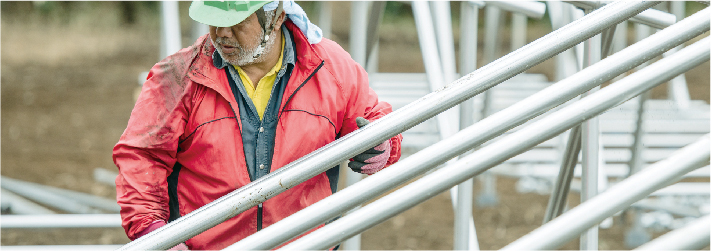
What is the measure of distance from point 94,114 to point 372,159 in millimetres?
7108

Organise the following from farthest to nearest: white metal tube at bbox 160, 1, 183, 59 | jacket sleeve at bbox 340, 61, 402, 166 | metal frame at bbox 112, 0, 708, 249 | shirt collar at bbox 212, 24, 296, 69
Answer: white metal tube at bbox 160, 1, 183, 59 < jacket sleeve at bbox 340, 61, 402, 166 < shirt collar at bbox 212, 24, 296, 69 < metal frame at bbox 112, 0, 708, 249

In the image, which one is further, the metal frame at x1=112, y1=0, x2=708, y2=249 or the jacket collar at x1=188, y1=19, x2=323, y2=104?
the jacket collar at x1=188, y1=19, x2=323, y2=104

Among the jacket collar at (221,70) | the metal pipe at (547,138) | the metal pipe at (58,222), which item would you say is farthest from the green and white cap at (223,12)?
the metal pipe at (58,222)

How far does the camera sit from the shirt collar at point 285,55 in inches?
71.3

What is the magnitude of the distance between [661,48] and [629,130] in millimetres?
4255

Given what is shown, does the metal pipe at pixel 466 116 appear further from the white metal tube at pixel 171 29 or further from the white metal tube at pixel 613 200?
the white metal tube at pixel 613 200

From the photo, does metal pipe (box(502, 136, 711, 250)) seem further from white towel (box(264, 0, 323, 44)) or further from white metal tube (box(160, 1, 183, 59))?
white metal tube (box(160, 1, 183, 59))

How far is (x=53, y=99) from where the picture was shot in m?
8.92

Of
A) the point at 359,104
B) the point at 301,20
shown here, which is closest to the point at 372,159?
the point at 359,104

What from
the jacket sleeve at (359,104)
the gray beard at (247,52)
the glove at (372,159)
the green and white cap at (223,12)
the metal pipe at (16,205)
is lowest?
the metal pipe at (16,205)

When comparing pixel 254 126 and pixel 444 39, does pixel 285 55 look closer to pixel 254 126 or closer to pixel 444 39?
pixel 254 126

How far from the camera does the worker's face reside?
5.85ft

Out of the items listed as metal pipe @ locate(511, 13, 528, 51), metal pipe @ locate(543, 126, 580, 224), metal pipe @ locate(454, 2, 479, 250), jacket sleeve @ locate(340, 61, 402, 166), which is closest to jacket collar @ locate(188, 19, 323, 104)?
jacket sleeve @ locate(340, 61, 402, 166)

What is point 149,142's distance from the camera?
1766mm
